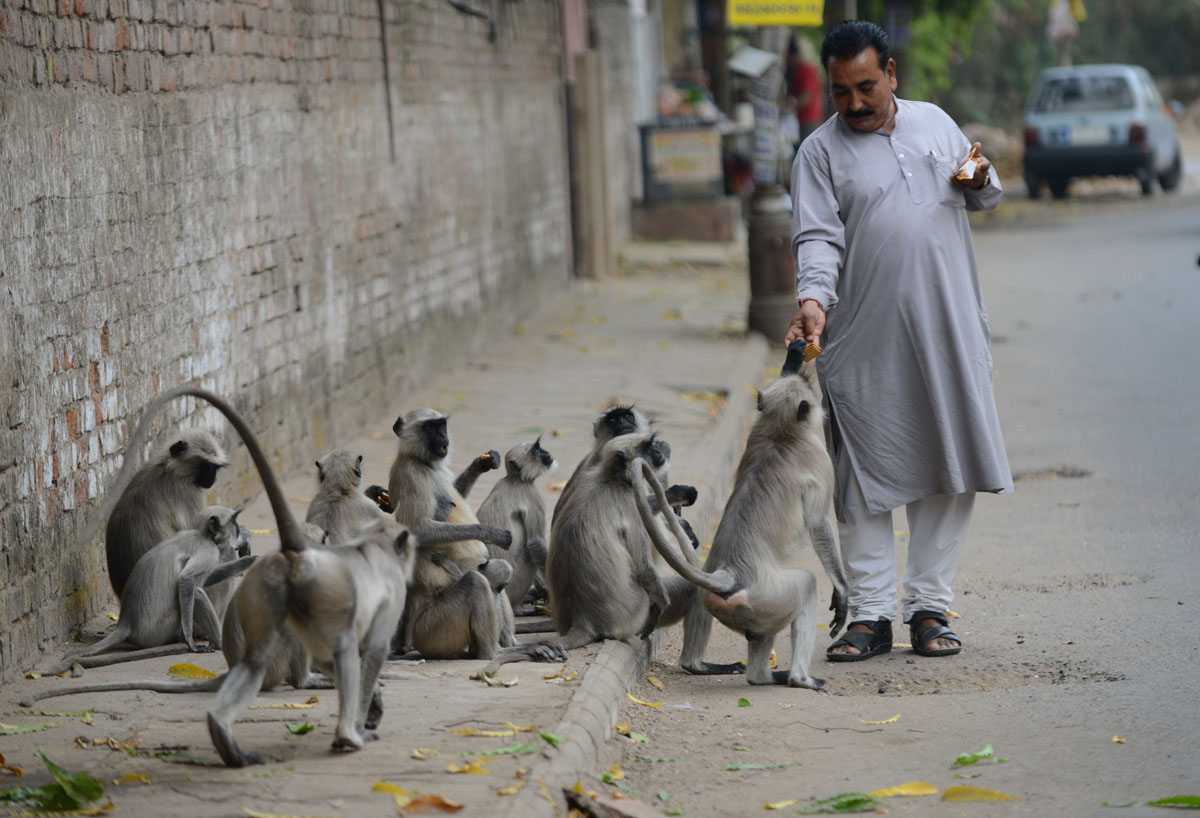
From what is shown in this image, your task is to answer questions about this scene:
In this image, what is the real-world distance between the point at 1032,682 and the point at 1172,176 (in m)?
25.3

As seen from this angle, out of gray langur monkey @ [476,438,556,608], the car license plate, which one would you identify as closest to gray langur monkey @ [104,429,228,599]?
gray langur monkey @ [476,438,556,608]

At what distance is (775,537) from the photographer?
5.39m

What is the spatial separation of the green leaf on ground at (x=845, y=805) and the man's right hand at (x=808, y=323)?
1830 millimetres

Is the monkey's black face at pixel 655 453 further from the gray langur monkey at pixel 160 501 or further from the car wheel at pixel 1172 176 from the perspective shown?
the car wheel at pixel 1172 176

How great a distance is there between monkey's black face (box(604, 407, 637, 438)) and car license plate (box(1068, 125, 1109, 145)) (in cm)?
2244

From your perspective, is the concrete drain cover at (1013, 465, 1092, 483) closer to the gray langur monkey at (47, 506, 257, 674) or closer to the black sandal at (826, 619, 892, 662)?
the black sandal at (826, 619, 892, 662)

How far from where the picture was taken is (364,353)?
33.0ft

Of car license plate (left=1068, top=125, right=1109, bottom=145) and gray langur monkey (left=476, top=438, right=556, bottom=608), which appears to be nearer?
gray langur monkey (left=476, top=438, right=556, bottom=608)

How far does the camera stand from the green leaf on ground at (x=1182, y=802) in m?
4.07

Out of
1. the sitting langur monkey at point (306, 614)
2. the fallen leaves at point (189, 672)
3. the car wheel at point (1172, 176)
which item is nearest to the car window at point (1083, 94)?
the car wheel at point (1172, 176)

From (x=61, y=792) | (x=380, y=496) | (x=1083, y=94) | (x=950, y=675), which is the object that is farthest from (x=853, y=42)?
(x=1083, y=94)

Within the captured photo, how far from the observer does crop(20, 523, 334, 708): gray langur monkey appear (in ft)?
15.9

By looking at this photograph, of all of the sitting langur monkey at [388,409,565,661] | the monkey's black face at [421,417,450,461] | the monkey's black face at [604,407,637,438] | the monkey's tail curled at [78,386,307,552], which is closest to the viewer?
the monkey's tail curled at [78,386,307,552]

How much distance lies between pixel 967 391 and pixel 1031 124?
73.9 ft
